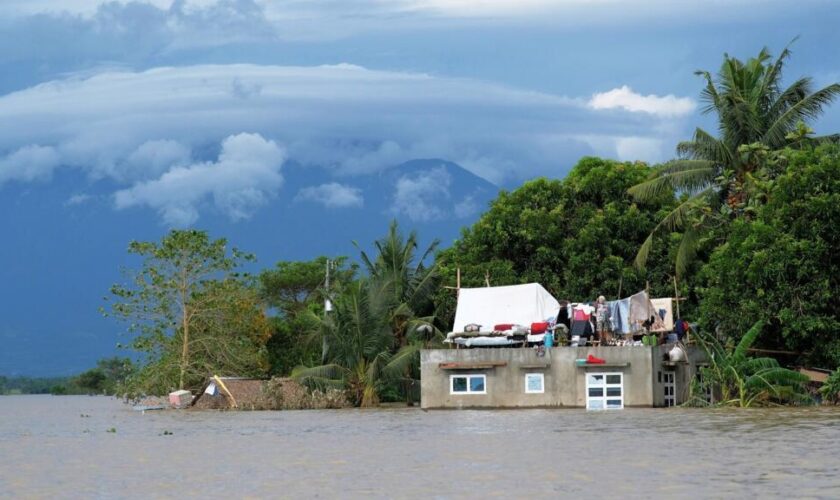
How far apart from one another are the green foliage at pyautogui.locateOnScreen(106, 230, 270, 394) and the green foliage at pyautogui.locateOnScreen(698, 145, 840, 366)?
75.6 ft

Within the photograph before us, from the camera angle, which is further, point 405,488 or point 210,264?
point 210,264

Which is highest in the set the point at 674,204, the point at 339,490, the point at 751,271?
the point at 674,204

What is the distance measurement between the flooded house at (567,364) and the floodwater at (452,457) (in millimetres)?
4196

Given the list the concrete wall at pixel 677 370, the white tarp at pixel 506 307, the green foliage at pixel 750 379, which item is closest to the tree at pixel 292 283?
the white tarp at pixel 506 307

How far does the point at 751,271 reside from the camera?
4703cm

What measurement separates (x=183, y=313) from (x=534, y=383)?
61.6 ft

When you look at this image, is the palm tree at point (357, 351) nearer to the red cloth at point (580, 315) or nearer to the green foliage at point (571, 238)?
the green foliage at point (571, 238)

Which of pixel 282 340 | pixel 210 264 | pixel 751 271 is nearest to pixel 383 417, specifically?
pixel 751 271

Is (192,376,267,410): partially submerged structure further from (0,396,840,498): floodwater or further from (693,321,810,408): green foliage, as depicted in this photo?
(693,321,810,408): green foliage

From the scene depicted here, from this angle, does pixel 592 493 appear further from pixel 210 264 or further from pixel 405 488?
pixel 210 264

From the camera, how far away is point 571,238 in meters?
60.2

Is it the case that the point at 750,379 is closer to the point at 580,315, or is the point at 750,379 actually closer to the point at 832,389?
the point at 832,389

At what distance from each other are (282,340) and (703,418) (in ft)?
124

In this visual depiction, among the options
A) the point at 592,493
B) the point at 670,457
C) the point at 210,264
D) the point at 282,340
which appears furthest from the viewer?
the point at 282,340
